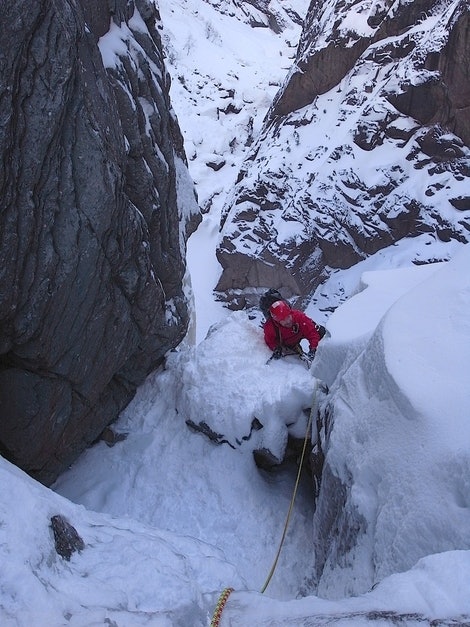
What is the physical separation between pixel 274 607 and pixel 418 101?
16.1m

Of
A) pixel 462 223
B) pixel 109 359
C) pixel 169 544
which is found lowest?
pixel 169 544

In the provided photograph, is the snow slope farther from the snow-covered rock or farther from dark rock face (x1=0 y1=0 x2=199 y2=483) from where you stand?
dark rock face (x1=0 y1=0 x2=199 y2=483)

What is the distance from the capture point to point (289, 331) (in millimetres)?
6238

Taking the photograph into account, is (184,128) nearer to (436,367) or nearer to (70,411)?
(70,411)

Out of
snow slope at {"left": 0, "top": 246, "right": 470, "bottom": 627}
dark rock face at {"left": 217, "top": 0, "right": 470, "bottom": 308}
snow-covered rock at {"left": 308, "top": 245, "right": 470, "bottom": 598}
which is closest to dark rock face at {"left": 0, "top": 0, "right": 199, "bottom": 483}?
snow slope at {"left": 0, "top": 246, "right": 470, "bottom": 627}

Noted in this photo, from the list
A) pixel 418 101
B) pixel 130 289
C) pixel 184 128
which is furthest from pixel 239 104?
pixel 130 289

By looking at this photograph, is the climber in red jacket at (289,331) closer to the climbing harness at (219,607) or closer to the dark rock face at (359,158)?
the climbing harness at (219,607)

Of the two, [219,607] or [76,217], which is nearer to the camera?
[219,607]

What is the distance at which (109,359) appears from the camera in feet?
16.1

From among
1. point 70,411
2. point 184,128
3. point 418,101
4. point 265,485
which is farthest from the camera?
point 184,128

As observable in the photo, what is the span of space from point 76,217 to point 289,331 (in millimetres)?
3402

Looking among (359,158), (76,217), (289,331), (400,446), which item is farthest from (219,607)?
(359,158)

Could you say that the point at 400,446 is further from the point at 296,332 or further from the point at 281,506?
the point at 296,332

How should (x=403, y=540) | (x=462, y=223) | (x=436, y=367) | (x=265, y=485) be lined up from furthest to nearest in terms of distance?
(x=462, y=223) < (x=265, y=485) < (x=436, y=367) < (x=403, y=540)
